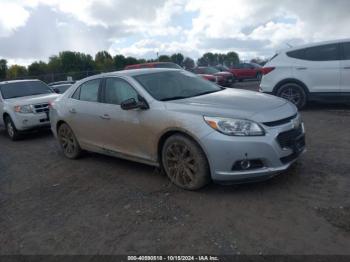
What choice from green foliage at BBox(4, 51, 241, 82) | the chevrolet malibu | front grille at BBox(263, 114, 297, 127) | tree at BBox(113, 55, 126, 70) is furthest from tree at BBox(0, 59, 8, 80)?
front grille at BBox(263, 114, 297, 127)

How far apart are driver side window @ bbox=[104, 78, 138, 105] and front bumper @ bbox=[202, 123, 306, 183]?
1538mm

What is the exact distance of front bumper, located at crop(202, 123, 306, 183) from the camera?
155 inches

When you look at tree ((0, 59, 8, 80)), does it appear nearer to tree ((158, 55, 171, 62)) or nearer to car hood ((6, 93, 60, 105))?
tree ((158, 55, 171, 62))

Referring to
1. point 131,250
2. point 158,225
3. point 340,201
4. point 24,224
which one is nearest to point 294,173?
point 340,201

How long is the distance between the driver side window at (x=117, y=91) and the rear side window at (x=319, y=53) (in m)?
5.75

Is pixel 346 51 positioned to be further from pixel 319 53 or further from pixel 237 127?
pixel 237 127

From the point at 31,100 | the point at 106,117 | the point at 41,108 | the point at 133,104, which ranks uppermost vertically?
the point at 133,104

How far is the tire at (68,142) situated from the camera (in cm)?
644

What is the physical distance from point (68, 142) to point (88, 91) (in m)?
1.23

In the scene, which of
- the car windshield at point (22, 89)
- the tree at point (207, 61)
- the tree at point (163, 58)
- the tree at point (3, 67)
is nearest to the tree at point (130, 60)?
the tree at point (163, 58)

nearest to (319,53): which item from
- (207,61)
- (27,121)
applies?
(27,121)

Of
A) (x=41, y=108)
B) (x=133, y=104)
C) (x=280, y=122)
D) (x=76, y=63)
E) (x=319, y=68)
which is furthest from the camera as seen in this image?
(x=76, y=63)

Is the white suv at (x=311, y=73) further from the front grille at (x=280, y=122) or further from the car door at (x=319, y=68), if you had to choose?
the front grille at (x=280, y=122)

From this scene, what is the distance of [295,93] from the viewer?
932 centimetres
